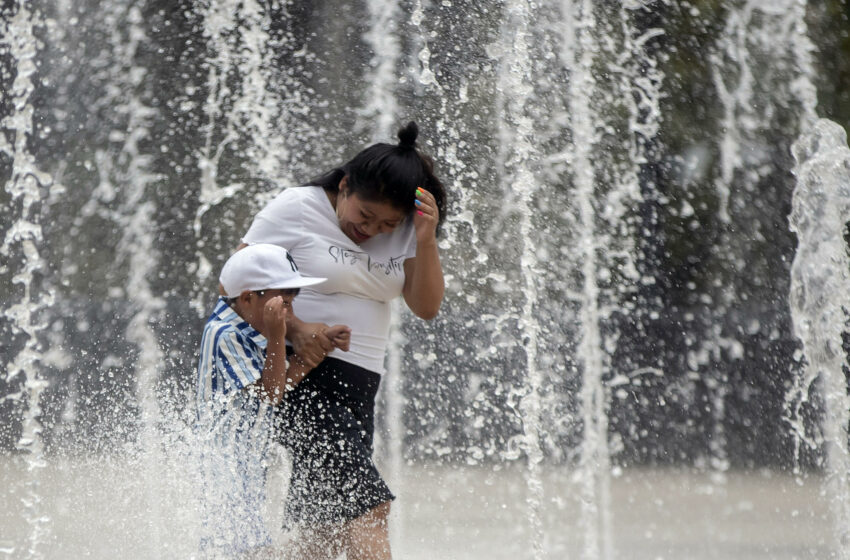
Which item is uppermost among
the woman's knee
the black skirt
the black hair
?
the black hair

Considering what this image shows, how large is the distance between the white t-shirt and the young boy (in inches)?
2.4

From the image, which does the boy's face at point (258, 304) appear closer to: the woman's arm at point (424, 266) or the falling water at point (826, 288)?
the woman's arm at point (424, 266)

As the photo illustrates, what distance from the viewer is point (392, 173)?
2008 millimetres

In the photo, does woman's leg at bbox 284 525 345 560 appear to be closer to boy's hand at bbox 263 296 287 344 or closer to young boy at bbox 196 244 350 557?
young boy at bbox 196 244 350 557

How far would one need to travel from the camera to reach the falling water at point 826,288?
17.4 ft

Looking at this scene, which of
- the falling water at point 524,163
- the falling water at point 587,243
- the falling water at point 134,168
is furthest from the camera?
the falling water at point 134,168

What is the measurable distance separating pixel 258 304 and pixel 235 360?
0.40 feet

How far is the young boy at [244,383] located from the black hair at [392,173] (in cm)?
21

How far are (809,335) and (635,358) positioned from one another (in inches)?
37.8

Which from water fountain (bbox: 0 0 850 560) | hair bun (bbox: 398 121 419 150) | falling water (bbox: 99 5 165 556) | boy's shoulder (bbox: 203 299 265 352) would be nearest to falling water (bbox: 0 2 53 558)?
water fountain (bbox: 0 0 850 560)

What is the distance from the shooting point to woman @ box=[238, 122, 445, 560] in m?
2.03

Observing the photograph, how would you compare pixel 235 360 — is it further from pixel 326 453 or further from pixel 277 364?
pixel 326 453

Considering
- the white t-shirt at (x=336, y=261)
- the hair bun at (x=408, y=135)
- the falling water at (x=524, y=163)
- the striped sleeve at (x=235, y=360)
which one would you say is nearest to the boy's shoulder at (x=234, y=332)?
the striped sleeve at (x=235, y=360)

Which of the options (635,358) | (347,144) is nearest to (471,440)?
(635,358)
